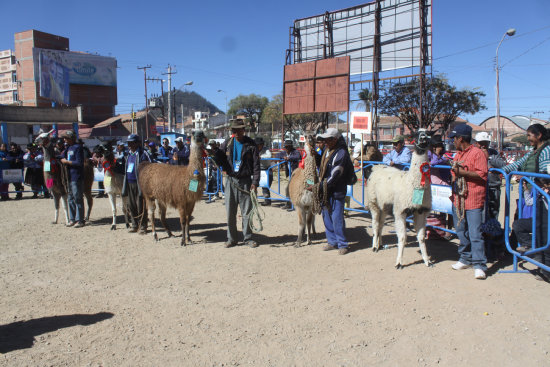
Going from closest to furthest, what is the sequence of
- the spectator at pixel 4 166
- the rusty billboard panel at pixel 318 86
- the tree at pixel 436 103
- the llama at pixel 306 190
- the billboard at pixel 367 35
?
1. the llama at pixel 306 190
2. the spectator at pixel 4 166
3. the rusty billboard panel at pixel 318 86
4. the billboard at pixel 367 35
5. the tree at pixel 436 103

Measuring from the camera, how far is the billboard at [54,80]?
32.3 meters

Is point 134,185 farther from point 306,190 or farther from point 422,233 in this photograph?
point 422,233

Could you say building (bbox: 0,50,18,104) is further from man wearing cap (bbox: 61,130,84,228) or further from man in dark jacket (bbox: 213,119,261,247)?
man in dark jacket (bbox: 213,119,261,247)

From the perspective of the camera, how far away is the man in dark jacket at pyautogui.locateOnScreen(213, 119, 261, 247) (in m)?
6.20

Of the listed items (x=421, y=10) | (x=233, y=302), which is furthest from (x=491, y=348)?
(x=421, y=10)

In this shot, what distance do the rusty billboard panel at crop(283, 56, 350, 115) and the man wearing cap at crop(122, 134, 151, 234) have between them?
12087 millimetres

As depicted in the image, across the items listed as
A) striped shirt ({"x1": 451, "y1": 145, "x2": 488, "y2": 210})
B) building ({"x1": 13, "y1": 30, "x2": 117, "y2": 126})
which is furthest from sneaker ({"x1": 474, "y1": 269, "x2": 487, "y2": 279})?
building ({"x1": 13, "y1": 30, "x2": 117, "y2": 126})

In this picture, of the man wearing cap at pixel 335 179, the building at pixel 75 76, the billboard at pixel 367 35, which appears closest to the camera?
the man wearing cap at pixel 335 179

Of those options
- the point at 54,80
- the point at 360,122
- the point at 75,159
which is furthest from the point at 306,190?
the point at 54,80

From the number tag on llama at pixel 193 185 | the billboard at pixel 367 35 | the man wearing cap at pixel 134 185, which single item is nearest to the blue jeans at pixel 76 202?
the man wearing cap at pixel 134 185

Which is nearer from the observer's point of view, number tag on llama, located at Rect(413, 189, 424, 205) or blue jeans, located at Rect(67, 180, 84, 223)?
number tag on llama, located at Rect(413, 189, 424, 205)

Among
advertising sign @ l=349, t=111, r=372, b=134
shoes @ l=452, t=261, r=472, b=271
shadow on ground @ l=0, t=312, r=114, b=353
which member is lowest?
shadow on ground @ l=0, t=312, r=114, b=353

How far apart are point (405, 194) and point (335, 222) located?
1.34m

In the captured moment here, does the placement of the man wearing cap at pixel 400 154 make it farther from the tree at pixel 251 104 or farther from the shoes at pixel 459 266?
the tree at pixel 251 104
